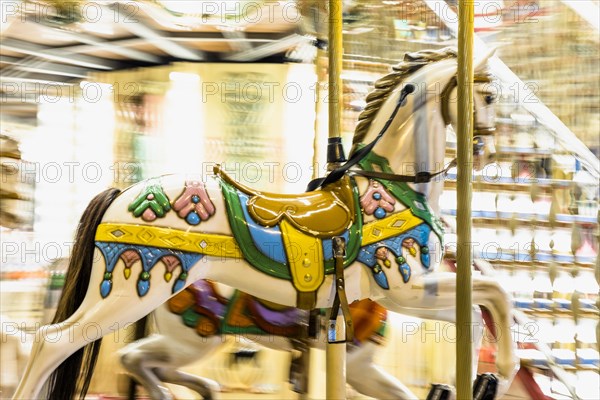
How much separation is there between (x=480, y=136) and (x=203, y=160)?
1041 mm

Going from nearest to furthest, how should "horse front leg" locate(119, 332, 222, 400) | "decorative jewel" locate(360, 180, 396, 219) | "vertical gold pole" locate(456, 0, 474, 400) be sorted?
"vertical gold pole" locate(456, 0, 474, 400)
"decorative jewel" locate(360, 180, 396, 219)
"horse front leg" locate(119, 332, 222, 400)

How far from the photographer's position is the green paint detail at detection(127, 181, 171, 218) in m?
1.53

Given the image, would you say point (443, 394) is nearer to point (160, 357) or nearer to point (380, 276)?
point (380, 276)

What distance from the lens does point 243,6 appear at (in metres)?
2.32

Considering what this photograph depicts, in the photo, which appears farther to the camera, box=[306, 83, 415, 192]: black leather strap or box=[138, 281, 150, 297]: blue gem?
box=[306, 83, 415, 192]: black leather strap

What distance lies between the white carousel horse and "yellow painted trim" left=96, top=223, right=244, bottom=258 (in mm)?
387

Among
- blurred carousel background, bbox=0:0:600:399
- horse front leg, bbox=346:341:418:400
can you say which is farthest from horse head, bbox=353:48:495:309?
blurred carousel background, bbox=0:0:600:399

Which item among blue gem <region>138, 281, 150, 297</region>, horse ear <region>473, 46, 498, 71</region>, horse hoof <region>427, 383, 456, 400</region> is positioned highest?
horse ear <region>473, 46, 498, 71</region>

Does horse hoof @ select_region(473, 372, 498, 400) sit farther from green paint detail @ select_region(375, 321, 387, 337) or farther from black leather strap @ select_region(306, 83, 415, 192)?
black leather strap @ select_region(306, 83, 415, 192)

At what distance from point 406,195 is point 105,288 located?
77cm

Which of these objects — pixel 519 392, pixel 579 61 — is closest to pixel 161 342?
pixel 519 392

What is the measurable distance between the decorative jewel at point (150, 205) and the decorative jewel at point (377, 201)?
485mm

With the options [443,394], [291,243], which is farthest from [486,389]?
[291,243]

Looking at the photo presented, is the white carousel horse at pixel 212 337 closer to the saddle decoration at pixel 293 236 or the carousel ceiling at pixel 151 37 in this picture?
the saddle decoration at pixel 293 236
